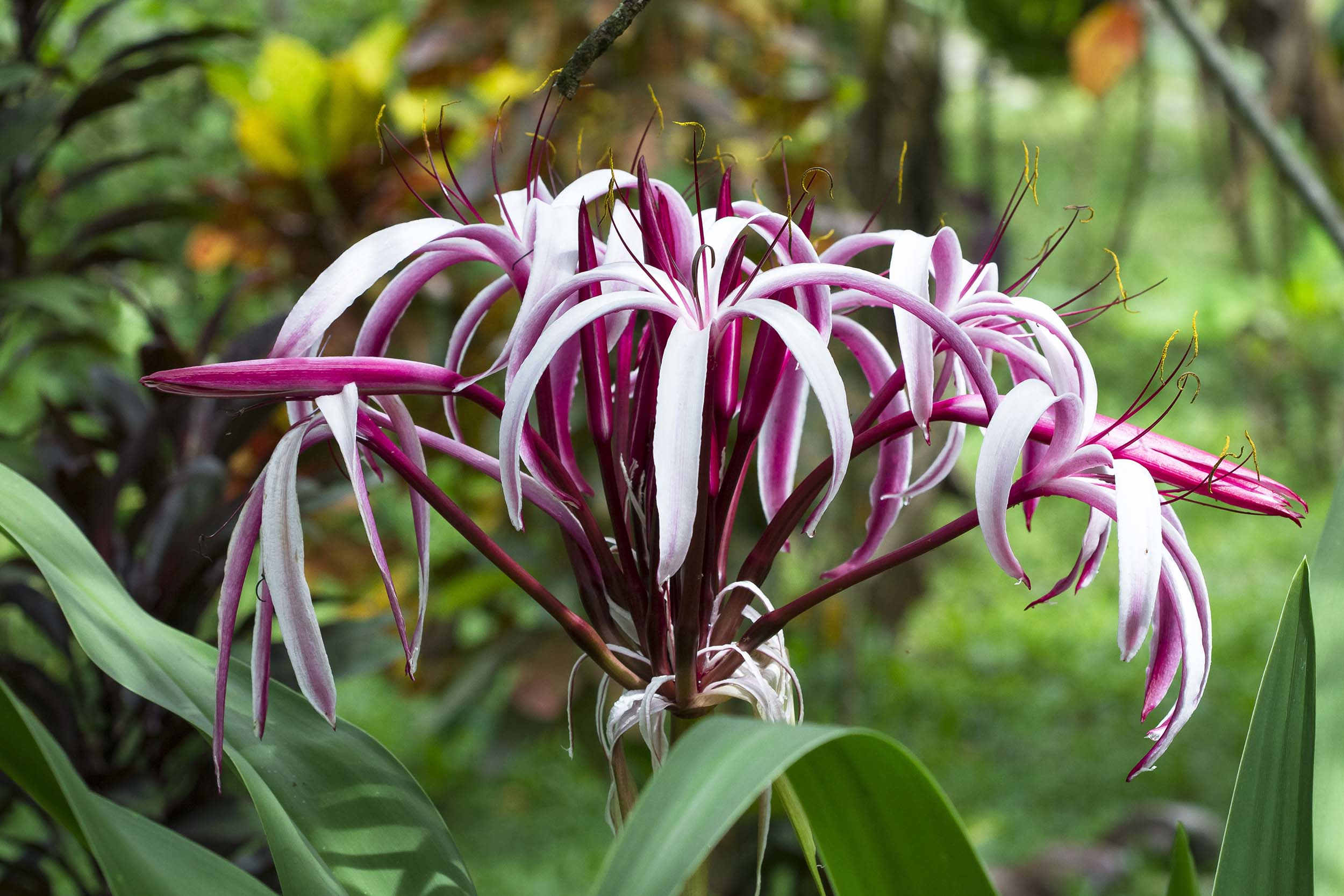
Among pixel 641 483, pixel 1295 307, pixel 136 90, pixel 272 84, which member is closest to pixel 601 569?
pixel 641 483

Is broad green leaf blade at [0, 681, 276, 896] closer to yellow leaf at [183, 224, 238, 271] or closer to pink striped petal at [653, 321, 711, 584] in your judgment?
pink striped petal at [653, 321, 711, 584]

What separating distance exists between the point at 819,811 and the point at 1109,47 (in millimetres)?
1516

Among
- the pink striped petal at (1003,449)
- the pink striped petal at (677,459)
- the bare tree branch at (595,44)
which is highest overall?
the bare tree branch at (595,44)

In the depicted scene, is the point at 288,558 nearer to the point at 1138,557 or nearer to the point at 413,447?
the point at 413,447

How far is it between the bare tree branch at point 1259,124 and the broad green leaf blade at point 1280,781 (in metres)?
0.64

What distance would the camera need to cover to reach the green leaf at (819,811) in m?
0.27

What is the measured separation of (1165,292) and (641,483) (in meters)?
2.86

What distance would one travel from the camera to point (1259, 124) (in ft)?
3.10

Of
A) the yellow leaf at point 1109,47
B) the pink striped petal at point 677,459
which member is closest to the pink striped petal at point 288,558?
the pink striped petal at point 677,459

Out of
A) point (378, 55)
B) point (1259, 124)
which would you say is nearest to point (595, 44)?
point (1259, 124)

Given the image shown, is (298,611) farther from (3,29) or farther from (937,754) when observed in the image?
(3,29)

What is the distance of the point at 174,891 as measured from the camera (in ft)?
1.14

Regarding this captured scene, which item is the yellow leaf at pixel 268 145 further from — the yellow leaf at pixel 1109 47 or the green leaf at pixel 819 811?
the green leaf at pixel 819 811

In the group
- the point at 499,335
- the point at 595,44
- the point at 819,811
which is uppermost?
the point at 595,44
